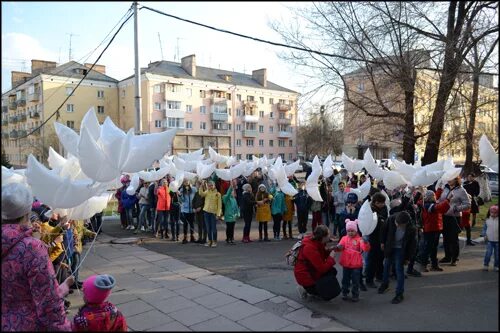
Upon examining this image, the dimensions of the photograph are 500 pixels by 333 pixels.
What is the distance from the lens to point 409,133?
14281 mm

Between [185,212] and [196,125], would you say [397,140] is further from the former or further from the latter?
[196,125]

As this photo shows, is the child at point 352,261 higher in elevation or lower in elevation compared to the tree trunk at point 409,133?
lower

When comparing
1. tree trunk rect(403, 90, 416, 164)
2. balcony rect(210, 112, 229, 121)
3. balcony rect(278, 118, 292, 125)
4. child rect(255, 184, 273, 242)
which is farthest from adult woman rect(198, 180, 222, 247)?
balcony rect(278, 118, 292, 125)

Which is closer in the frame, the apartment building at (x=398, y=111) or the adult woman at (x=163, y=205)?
the adult woman at (x=163, y=205)

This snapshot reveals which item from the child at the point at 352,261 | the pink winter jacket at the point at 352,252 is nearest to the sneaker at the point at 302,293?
the child at the point at 352,261

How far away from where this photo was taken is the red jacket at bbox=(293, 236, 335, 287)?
5.82 m

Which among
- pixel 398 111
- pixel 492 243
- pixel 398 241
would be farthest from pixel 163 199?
pixel 492 243

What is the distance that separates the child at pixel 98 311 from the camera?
3.49 meters

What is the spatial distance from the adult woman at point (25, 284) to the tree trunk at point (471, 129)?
945cm

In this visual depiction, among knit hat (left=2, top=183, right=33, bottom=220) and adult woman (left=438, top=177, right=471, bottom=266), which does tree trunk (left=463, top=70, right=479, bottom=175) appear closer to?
adult woman (left=438, top=177, right=471, bottom=266)

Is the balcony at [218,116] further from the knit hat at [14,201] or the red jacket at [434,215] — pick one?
the knit hat at [14,201]

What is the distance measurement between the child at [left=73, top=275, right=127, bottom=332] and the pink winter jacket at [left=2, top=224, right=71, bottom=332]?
0.36 m

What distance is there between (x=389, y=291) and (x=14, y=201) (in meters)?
5.45

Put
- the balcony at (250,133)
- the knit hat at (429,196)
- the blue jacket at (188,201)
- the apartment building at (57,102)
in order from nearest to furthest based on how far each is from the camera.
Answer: the knit hat at (429,196)
the blue jacket at (188,201)
the apartment building at (57,102)
the balcony at (250,133)
